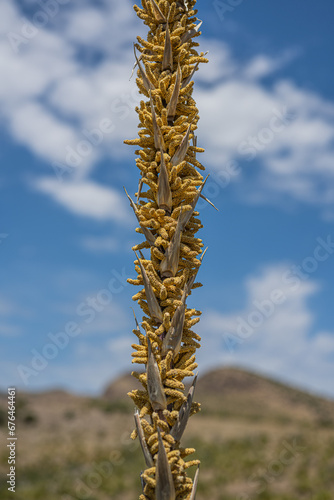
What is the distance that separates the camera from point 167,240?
3619mm

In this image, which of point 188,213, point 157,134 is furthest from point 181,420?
point 157,134

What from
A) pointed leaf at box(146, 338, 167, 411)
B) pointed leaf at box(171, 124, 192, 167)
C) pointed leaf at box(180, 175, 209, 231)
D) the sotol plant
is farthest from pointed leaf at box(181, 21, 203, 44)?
pointed leaf at box(146, 338, 167, 411)

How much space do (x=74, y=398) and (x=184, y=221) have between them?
180ft

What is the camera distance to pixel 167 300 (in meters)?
3.49

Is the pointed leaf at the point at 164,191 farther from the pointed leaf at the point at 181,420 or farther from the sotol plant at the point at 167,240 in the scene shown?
the pointed leaf at the point at 181,420

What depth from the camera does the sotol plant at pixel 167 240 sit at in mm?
3293

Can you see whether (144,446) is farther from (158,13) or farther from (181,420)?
(158,13)

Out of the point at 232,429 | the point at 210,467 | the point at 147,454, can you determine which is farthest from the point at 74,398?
the point at 147,454

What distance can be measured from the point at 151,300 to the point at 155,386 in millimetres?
623

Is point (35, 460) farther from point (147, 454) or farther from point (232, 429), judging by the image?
point (147, 454)

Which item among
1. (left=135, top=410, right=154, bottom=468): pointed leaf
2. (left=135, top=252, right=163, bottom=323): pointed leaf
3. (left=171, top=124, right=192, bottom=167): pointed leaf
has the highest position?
(left=171, top=124, right=192, bottom=167): pointed leaf

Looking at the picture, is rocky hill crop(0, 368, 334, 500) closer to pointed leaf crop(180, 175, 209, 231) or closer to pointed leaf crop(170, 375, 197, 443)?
pointed leaf crop(170, 375, 197, 443)

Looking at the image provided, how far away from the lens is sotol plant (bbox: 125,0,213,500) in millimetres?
3293

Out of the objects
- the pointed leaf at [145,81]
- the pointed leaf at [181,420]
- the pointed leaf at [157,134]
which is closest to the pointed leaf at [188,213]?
the pointed leaf at [157,134]
